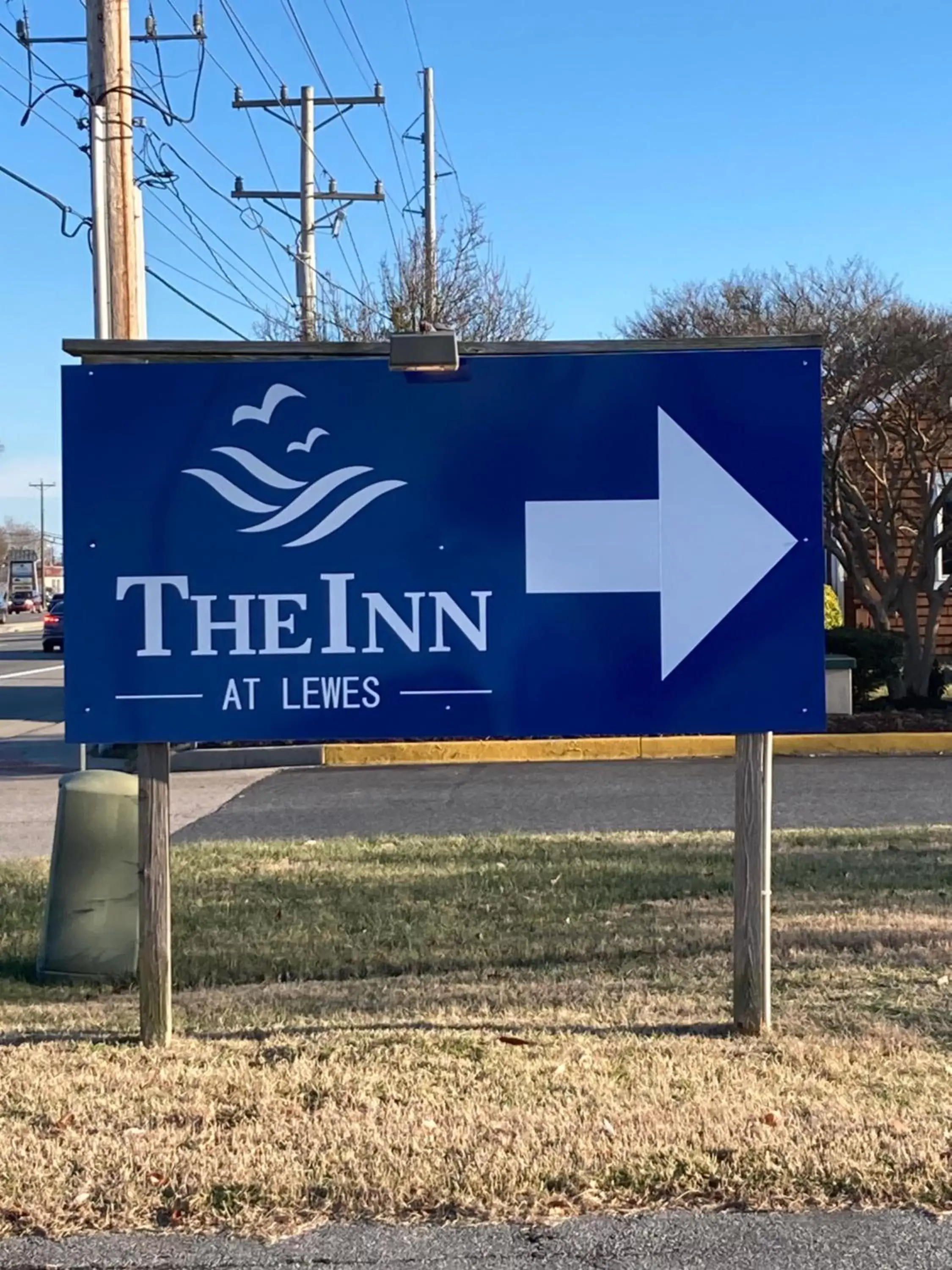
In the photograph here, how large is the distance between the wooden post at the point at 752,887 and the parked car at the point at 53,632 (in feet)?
129

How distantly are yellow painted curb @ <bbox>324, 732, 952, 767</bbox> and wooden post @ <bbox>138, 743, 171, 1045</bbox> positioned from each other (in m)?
9.62

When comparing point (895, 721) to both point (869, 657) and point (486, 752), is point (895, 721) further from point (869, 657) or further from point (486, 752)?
point (486, 752)

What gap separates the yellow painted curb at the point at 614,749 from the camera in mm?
14695

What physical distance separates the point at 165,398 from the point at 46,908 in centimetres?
283

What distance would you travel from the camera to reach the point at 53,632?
42281mm

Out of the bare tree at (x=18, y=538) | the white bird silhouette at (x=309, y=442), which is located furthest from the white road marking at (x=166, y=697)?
→ the bare tree at (x=18, y=538)

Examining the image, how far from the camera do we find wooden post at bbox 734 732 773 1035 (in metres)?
4.95

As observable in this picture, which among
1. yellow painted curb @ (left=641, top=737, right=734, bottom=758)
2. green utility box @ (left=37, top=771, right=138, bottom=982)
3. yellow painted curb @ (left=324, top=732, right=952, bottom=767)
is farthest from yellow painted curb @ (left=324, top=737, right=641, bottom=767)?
green utility box @ (left=37, top=771, right=138, bottom=982)

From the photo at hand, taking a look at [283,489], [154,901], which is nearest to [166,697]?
[154,901]

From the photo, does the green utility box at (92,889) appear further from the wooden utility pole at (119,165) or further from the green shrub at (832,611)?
the green shrub at (832,611)

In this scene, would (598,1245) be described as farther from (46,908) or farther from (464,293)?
(464,293)

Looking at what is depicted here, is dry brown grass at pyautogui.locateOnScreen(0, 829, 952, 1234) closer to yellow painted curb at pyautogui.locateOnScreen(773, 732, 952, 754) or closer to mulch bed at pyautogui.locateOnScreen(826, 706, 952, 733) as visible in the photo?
yellow painted curb at pyautogui.locateOnScreen(773, 732, 952, 754)

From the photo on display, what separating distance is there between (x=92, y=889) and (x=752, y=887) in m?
3.25

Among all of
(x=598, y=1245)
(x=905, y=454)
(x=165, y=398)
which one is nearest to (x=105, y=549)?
(x=165, y=398)
